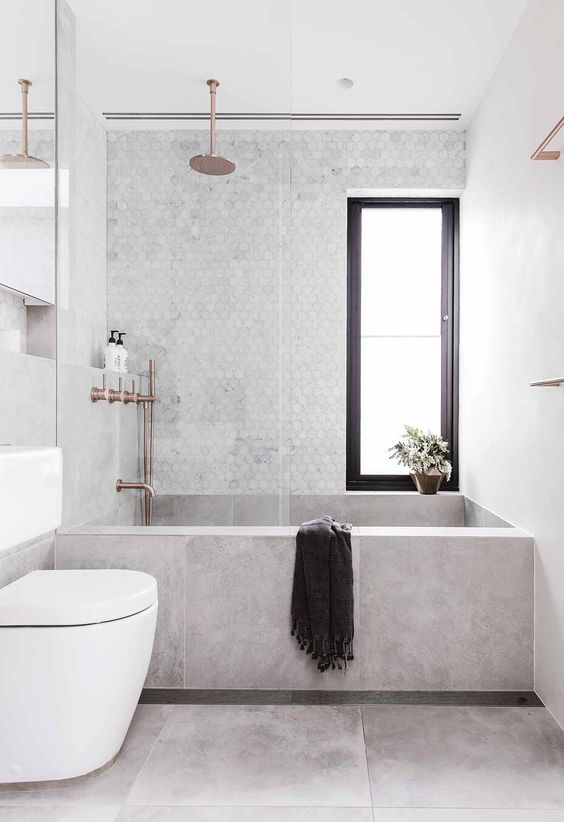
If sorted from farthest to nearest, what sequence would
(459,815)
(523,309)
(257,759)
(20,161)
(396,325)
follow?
(396,325) → (523,309) → (20,161) → (257,759) → (459,815)

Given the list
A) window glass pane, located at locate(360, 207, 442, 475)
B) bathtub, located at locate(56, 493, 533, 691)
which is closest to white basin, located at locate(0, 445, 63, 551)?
bathtub, located at locate(56, 493, 533, 691)

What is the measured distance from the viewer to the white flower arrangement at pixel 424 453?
3.26 metres

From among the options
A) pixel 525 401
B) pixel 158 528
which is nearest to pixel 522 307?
pixel 525 401

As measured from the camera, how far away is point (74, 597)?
5.62ft

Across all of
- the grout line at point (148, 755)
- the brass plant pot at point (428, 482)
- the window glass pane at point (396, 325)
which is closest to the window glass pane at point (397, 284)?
the window glass pane at point (396, 325)

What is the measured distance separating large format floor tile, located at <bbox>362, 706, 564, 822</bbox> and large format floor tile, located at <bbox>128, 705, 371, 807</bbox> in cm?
7

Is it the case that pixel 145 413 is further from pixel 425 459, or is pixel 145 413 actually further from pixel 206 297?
pixel 425 459

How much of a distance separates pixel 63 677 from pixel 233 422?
1102 millimetres

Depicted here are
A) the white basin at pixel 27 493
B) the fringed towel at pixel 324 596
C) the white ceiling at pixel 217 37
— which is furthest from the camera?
the white ceiling at pixel 217 37

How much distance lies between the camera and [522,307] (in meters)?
2.40

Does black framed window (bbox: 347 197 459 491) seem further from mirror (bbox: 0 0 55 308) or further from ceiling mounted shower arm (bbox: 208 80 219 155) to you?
mirror (bbox: 0 0 55 308)

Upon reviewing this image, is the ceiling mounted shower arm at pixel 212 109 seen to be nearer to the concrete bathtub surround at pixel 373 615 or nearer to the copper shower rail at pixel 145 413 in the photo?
the copper shower rail at pixel 145 413

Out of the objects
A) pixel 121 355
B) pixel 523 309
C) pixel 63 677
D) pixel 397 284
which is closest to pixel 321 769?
pixel 63 677

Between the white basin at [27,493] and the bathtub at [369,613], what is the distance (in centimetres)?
93
